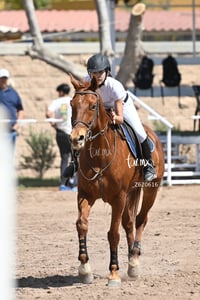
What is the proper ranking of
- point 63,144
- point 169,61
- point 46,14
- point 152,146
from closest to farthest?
point 152,146 < point 63,144 < point 169,61 < point 46,14

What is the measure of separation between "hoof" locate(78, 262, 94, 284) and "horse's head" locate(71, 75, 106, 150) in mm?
1166

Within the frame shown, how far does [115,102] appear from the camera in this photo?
28.7 feet

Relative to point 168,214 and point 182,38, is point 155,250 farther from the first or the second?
point 182,38

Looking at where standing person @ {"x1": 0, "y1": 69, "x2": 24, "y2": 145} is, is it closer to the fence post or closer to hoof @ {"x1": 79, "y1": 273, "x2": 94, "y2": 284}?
hoof @ {"x1": 79, "y1": 273, "x2": 94, "y2": 284}

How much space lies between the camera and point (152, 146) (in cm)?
969

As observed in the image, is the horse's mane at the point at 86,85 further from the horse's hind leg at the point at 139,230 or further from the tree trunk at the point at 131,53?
the tree trunk at the point at 131,53

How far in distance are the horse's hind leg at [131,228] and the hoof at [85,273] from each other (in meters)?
0.63

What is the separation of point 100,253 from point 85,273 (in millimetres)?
1771

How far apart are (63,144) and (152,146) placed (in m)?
7.75

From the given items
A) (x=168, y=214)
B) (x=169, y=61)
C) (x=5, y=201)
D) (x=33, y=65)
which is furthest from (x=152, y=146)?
(x=33, y=65)

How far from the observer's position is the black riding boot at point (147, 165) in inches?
365

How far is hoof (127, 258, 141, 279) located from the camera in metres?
8.91

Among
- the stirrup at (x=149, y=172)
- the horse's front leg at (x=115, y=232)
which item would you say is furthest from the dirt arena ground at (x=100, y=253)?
the stirrup at (x=149, y=172)

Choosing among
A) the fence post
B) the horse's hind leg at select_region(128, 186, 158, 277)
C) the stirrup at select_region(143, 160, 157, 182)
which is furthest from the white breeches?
the fence post
